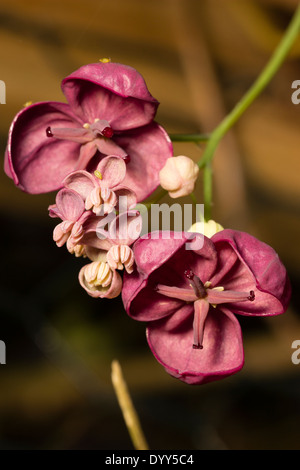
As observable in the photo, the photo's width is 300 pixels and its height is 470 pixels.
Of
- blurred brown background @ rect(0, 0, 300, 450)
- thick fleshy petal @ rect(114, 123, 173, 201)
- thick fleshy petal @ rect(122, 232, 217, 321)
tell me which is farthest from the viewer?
blurred brown background @ rect(0, 0, 300, 450)

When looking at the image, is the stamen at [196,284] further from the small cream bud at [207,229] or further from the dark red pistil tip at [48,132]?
the dark red pistil tip at [48,132]

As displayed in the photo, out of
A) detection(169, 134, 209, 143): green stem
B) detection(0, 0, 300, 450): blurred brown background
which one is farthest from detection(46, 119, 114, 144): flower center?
detection(0, 0, 300, 450): blurred brown background

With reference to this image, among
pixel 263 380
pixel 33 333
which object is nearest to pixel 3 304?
pixel 33 333

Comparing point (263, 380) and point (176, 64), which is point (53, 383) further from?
point (176, 64)

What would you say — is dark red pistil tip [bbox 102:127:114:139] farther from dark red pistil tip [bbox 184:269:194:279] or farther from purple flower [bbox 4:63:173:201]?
dark red pistil tip [bbox 184:269:194:279]

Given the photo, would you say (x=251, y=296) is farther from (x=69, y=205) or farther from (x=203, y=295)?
(x=69, y=205)

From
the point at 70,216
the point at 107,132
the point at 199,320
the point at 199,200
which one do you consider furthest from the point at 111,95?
the point at 199,200

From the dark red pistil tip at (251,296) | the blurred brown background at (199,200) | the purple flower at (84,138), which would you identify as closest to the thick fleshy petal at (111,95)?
the purple flower at (84,138)
